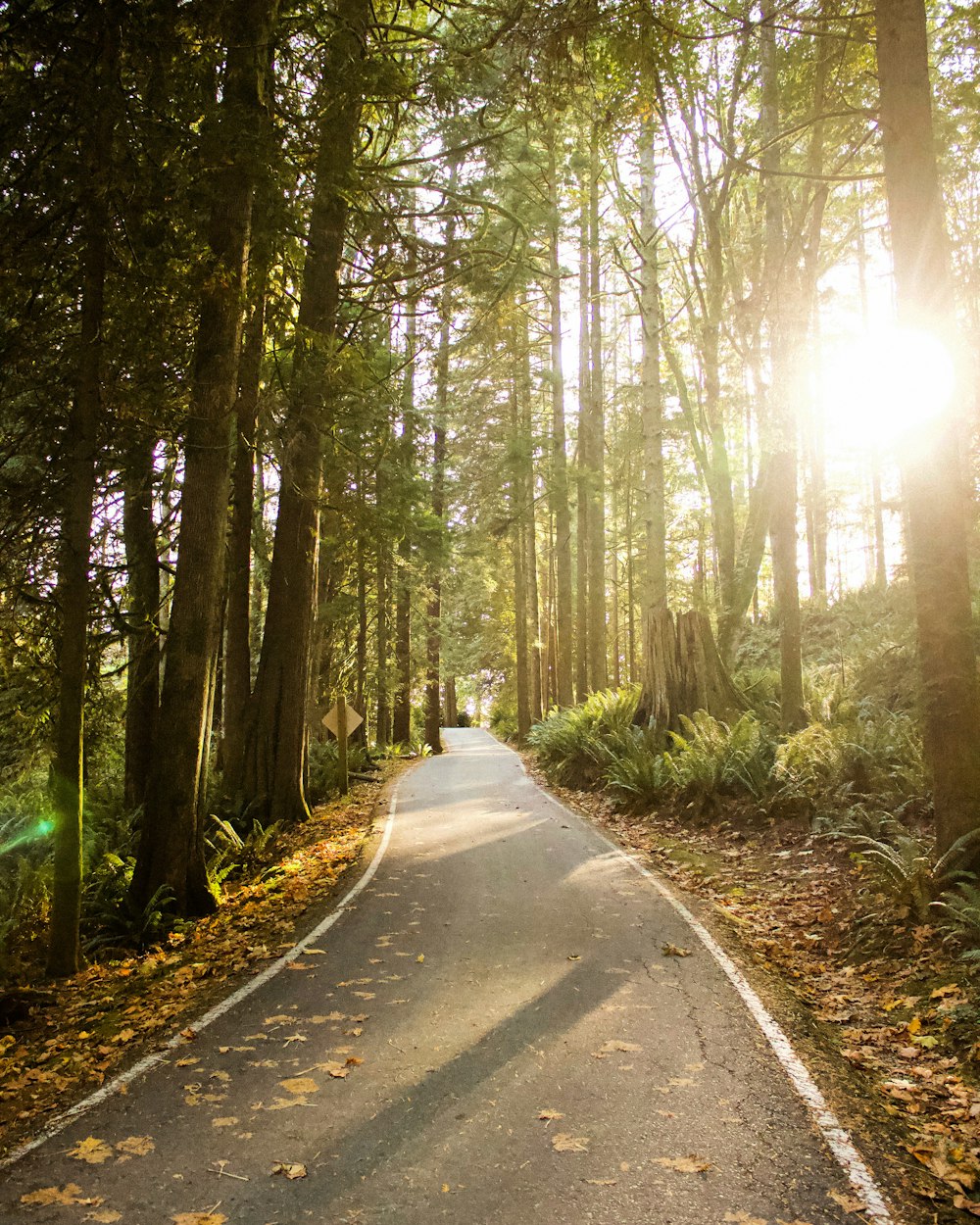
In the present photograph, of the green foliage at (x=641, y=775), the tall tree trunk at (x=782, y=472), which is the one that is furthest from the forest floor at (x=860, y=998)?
the tall tree trunk at (x=782, y=472)

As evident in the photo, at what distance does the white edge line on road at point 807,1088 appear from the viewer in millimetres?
3348

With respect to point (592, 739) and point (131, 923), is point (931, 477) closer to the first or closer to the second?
point (131, 923)

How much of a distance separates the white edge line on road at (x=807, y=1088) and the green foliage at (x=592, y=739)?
27.0 feet

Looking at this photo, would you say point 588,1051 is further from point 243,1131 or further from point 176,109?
point 176,109

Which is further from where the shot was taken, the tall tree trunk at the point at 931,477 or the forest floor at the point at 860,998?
the tall tree trunk at the point at 931,477

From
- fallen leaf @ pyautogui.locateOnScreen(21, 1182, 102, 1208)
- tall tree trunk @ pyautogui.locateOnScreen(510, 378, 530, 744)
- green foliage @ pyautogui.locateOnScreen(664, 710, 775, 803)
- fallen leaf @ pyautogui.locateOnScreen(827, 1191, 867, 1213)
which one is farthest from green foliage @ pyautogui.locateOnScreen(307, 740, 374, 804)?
fallen leaf @ pyautogui.locateOnScreen(827, 1191, 867, 1213)

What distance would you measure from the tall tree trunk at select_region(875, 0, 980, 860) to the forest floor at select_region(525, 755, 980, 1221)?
1220mm

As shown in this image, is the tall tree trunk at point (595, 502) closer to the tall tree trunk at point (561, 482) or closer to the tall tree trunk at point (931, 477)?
the tall tree trunk at point (561, 482)

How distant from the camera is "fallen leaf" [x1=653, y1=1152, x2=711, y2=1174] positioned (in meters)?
3.46

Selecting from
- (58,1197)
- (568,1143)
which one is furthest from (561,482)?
(58,1197)

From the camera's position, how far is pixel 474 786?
16891 mm

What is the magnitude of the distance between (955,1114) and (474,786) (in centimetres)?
1315

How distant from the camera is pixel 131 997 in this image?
6152 mm

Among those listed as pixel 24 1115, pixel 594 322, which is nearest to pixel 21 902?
pixel 24 1115
